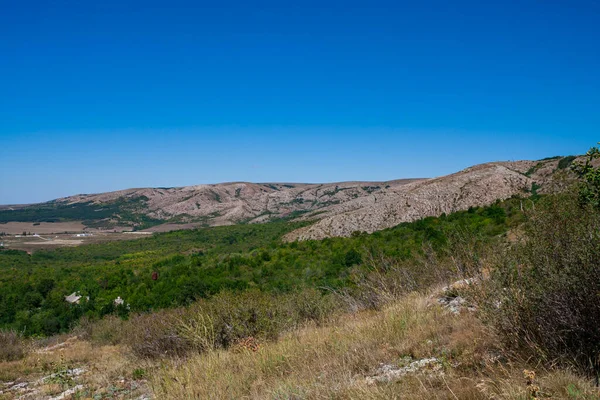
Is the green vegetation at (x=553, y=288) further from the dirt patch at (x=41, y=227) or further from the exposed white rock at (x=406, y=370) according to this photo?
the dirt patch at (x=41, y=227)

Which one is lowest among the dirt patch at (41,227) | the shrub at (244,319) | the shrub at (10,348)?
the dirt patch at (41,227)

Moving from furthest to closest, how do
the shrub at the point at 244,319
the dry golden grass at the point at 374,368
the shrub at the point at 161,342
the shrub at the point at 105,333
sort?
1. the shrub at the point at 105,333
2. the shrub at the point at 161,342
3. the shrub at the point at 244,319
4. the dry golden grass at the point at 374,368

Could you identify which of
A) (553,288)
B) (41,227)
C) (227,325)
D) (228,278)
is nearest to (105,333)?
(227,325)

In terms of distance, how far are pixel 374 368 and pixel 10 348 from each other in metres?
13.3

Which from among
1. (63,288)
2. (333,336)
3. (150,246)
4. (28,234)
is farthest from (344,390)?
(28,234)

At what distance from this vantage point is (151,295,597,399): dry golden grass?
2930 mm

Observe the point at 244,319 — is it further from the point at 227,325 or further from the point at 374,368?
the point at 374,368

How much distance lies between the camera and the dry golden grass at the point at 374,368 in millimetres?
2930

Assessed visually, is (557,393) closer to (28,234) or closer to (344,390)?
(344,390)

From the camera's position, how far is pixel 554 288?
3.13 m

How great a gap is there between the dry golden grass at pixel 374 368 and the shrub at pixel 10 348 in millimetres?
10455

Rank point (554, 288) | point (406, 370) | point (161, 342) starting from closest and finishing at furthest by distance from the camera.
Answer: point (554, 288), point (406, 370), point (161, 342)

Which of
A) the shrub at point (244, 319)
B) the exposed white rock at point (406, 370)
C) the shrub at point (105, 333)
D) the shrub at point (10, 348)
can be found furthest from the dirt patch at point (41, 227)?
the exposed white rock at point (406, 370)

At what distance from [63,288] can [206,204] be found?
6149 inches
